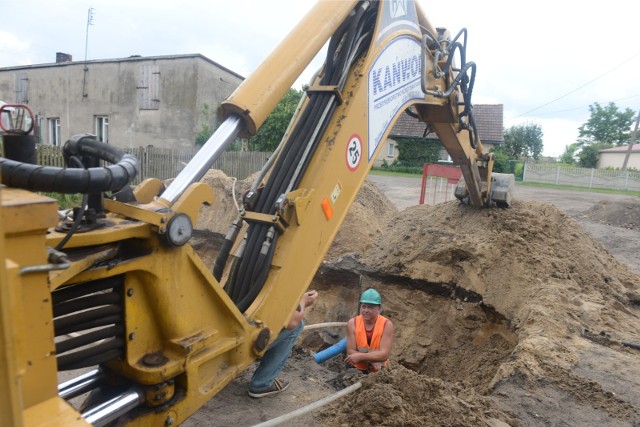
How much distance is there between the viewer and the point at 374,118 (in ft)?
10.5

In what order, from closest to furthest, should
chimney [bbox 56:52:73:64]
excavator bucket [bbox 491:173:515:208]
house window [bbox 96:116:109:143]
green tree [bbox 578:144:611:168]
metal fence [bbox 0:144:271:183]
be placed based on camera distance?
excavator bucket [bbox 491:173:515:208] → metal fence [bbox 0:144:271:183] → house window [bbox 96:116:109:143] → chimney [bbox 56:52:73:64] → green tree [bbox 578:144:611:168]

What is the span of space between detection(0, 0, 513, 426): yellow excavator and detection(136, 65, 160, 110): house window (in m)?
17.3

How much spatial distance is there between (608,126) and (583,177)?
99.7 feet

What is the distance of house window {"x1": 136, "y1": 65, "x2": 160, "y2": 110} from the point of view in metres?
18.7

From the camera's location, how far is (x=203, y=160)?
86.4 inches

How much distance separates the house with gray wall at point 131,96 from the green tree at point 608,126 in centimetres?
5135

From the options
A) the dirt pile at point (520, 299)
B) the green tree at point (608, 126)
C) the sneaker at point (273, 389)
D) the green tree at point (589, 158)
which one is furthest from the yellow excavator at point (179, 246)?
the green tree at point (608, 126)

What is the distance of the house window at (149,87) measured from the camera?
18.7 metres

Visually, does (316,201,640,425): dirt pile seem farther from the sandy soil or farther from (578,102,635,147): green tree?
(578,102,635,147): green tree

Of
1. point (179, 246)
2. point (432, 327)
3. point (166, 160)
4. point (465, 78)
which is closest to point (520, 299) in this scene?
point (432, 327)

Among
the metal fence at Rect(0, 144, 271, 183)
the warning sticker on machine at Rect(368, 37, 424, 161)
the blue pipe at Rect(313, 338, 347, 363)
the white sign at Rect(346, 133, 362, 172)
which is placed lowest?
the blue pipe at Rect(313, 338, 347, 363)

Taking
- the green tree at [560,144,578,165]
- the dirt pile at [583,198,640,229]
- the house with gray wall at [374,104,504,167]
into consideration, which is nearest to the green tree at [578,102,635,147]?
the green tree at [560,144,578,165]

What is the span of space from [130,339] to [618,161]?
57.6 meters

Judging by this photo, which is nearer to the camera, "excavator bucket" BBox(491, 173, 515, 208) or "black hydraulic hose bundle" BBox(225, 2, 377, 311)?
"black hydraulic hose bundle" BBox(225, 2, 377, 311)
